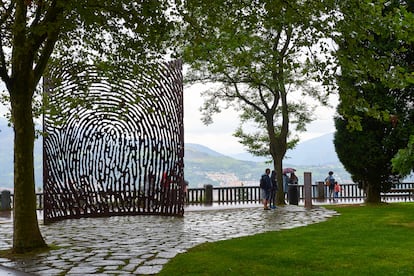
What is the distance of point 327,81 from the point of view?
827 centimetres

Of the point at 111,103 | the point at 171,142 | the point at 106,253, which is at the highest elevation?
the point at 111,103

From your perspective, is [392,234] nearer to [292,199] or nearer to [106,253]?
[106,253]

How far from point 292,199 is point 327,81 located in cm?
1584

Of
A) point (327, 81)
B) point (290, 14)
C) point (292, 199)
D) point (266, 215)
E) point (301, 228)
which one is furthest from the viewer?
point (292, 199)

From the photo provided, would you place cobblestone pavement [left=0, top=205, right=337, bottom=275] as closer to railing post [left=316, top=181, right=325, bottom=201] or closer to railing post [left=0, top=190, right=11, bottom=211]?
railing post [left=0, top=190, right=11, bottom=211]

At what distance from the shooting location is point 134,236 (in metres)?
13.1

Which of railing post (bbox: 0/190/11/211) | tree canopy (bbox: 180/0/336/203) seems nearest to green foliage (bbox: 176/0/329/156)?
tree canopy (bbox: 180/0/336/203)

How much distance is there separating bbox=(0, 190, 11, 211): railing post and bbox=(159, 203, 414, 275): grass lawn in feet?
47.7

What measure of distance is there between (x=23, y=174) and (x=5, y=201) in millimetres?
13403

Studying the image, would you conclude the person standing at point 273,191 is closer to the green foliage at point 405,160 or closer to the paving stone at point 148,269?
the green foliage at point 405,160

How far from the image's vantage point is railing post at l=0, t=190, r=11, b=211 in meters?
23.1

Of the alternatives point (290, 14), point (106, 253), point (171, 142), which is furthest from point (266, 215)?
point (290, 14)

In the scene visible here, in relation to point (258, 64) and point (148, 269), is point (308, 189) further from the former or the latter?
point (148, 269)

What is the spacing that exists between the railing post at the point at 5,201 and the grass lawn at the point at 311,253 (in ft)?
47.7
